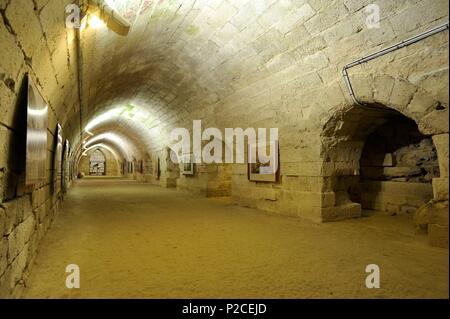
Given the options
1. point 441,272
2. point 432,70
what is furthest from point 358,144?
point 441,272

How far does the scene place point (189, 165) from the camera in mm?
10375

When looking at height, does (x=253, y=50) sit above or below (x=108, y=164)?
above

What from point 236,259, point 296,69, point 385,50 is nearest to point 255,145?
point 296,69

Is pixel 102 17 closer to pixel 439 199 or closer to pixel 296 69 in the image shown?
pixel 296 69

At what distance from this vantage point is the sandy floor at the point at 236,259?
2.25 meters

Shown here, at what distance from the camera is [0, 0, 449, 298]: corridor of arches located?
2.25 m

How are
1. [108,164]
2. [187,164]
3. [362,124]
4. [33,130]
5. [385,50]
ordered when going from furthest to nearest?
[108,164] → [187,164] → [362,124] → [385,50] → [33,130]

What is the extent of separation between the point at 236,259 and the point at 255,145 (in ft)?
12.4

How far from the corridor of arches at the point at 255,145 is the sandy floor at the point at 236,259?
2 cm

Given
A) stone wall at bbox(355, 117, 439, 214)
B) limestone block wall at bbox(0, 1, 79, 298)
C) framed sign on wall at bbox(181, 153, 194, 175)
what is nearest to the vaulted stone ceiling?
limestone block wall at bbox(0, 1, 79, 298)

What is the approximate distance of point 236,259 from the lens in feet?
9.83

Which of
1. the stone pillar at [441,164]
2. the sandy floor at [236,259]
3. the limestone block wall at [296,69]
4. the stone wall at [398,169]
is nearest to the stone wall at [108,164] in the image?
the limestone block wall at [296,69]

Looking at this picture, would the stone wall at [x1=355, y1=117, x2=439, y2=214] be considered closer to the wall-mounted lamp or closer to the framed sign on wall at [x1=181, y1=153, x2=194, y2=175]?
the wall-mounted lamp

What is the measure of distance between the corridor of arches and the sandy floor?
0.9 inches
